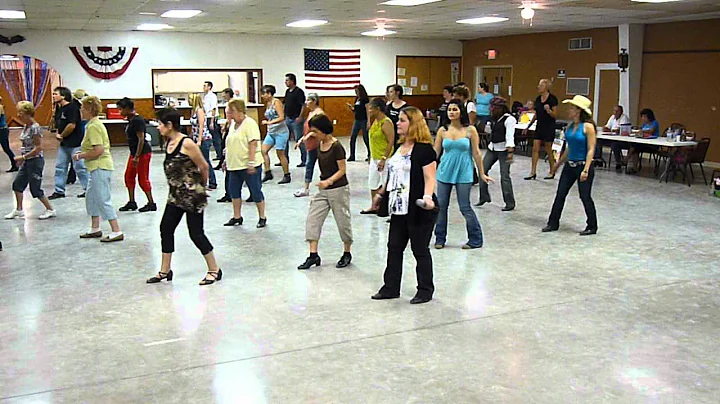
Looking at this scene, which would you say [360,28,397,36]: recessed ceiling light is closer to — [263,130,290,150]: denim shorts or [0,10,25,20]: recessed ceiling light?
[263,130,290,150]: denim shorts

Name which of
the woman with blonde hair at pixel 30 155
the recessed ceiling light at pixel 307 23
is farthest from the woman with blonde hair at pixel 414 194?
the recessed ceiling light at pixel 307 23

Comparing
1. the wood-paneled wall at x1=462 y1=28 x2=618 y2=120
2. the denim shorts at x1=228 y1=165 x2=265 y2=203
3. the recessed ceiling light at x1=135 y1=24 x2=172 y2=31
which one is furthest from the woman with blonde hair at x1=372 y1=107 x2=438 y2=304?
the wood-paneled wall at x1=462 y1=28 x2=618 y2=120

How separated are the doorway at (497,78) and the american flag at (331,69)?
376cm

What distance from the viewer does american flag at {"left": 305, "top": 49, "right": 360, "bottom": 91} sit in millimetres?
18969

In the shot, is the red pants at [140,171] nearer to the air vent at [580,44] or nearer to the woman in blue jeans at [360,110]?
the woman in blue jeans at [360,110]

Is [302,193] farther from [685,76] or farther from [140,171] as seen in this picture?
[685,76]

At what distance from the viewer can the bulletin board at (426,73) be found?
20.3m

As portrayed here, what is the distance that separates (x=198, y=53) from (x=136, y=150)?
9.95 metres

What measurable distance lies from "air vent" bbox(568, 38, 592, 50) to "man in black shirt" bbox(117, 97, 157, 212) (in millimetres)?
11504

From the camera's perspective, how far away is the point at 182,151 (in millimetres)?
5188

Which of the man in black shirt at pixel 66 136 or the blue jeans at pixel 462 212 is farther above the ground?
the man in black shirt at pixel 66 136

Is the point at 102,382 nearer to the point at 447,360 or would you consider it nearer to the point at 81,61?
the point at 447,360

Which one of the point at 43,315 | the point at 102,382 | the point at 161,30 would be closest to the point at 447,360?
the point at 102,382

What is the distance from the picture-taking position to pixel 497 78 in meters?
19.5
